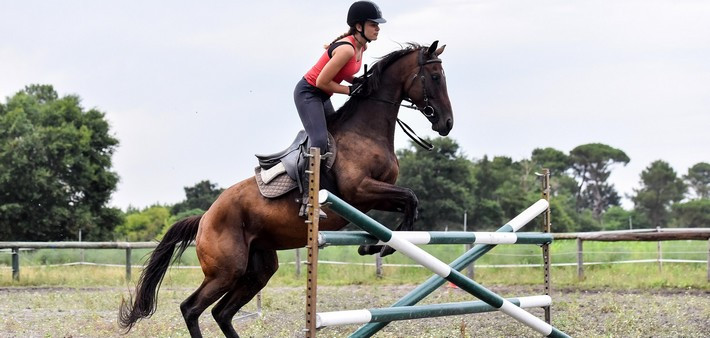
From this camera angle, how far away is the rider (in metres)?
5.24

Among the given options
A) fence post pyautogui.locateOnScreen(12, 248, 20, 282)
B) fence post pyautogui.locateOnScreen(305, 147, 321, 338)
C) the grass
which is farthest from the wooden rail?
fence post pyautogui.locateOnScreen(12, 248, 20, 282)

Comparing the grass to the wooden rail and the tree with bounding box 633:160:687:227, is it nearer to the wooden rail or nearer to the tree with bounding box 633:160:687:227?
the wooden rail

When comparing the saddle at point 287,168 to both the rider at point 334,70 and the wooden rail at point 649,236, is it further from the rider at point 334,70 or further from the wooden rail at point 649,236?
the wooden rail at point 649,236

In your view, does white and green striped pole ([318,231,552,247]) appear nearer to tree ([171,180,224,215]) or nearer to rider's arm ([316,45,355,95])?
rider's arm ([316,45,355,95])

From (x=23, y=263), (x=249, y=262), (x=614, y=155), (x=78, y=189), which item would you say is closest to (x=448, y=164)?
(x=78, y=189)

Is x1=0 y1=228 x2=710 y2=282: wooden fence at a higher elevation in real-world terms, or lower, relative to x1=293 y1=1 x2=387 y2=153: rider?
lower

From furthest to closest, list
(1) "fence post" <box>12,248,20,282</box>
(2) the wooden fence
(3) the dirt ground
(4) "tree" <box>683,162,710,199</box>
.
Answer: (4) "tree" <box>683,162,710,199</box> < (1) "fence post" <box>12,248,20,282</box> < (2) the wooden fence < (3) the dirt ground

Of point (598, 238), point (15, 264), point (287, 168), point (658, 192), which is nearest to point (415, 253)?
point (287, 168)

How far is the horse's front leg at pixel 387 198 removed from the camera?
198 inches

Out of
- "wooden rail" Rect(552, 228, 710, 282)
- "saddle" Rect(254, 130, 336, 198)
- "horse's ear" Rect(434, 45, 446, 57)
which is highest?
"horse's ear" Rect(434, 45, 446, 57)

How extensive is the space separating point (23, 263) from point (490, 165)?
26.7m

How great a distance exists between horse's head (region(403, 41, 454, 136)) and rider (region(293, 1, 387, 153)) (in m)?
0.36

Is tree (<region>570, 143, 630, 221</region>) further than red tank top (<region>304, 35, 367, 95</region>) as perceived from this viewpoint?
Yes

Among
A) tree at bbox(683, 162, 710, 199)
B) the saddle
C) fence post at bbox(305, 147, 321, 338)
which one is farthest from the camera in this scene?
tree at bbox(683, 162, 710, 199)
